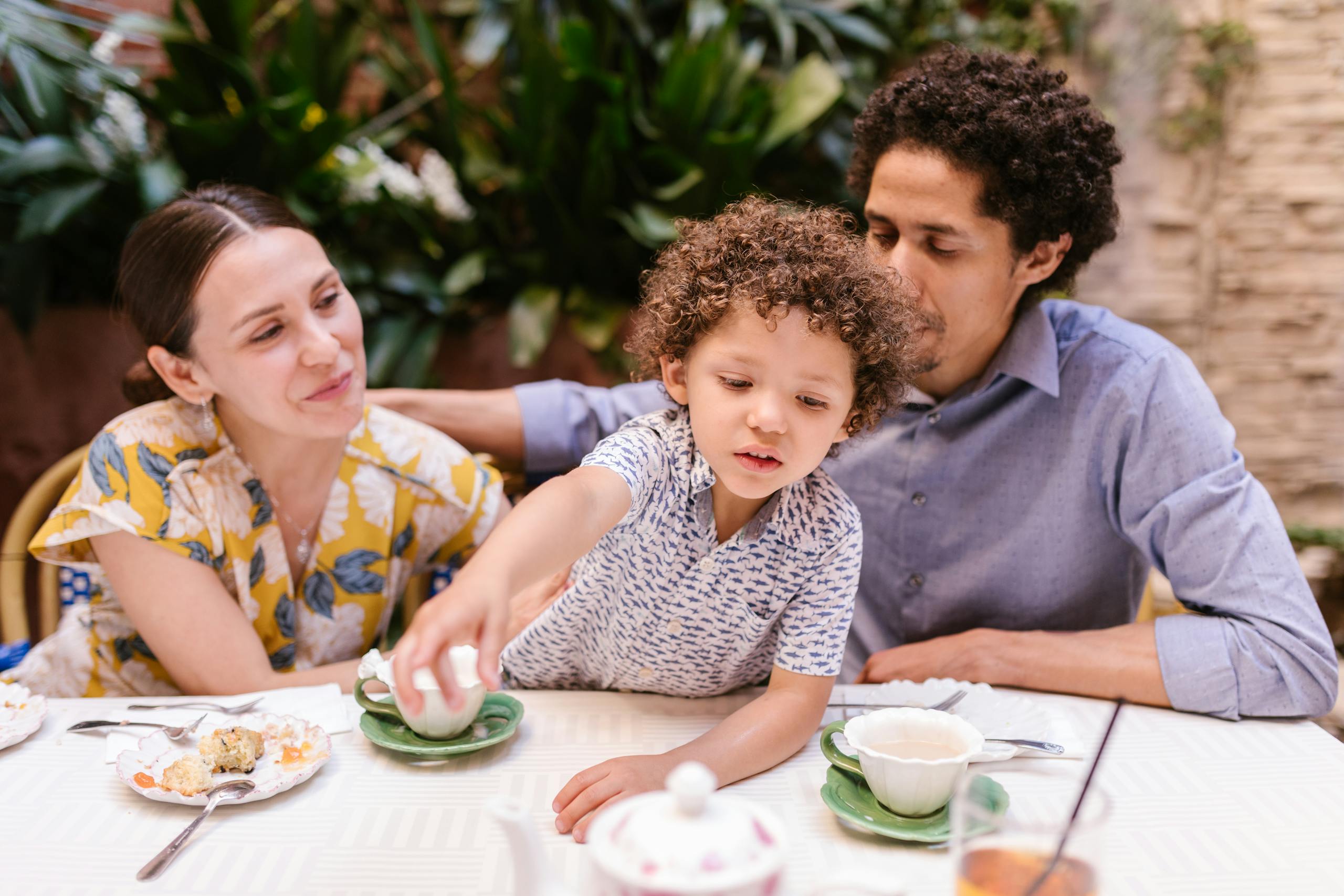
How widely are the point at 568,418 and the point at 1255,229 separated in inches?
138

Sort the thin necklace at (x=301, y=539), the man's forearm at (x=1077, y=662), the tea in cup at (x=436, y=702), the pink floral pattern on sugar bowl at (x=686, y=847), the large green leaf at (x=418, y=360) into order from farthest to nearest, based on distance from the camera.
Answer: the large green leaf at (x=418, y=360) < the thin necklace at (x=301, y=539) < the man's forearm at (x=1077, y=662) < the tea in cup at (x=436, y=702) < the pink floral pattern on sugar bowl at (x=686, y=847)

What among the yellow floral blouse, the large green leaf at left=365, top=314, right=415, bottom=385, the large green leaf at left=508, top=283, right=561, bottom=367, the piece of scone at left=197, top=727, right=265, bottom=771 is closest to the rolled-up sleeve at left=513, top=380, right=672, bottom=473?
Answer: the yellow floral blouse

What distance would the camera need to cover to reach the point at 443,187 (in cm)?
359

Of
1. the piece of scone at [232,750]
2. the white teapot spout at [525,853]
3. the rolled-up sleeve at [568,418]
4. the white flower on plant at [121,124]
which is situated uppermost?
the white flower on plant at [121,124]

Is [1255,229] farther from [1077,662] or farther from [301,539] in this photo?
[301,539]

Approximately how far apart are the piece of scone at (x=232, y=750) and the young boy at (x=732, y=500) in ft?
1.27

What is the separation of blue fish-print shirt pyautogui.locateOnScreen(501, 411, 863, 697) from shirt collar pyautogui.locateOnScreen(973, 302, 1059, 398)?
59 cm

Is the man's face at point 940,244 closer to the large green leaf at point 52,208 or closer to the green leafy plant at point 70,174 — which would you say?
the green leafy plant at point 70,174

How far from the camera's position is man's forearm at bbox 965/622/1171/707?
1482 millimetres

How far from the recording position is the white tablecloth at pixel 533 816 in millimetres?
1006

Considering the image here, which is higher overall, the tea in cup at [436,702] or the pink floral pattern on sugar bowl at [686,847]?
the pink floral pattern on sugar bowl at [686,847]

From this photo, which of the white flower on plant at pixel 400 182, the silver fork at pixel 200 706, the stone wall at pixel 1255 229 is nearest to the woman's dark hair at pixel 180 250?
the silver fork at pixel 200 706

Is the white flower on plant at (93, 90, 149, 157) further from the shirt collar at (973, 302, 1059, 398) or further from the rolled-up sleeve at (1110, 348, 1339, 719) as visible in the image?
the rolled-up sleeve at (1110, 348, 1339, 719)

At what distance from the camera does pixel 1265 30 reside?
3961 millimetres
